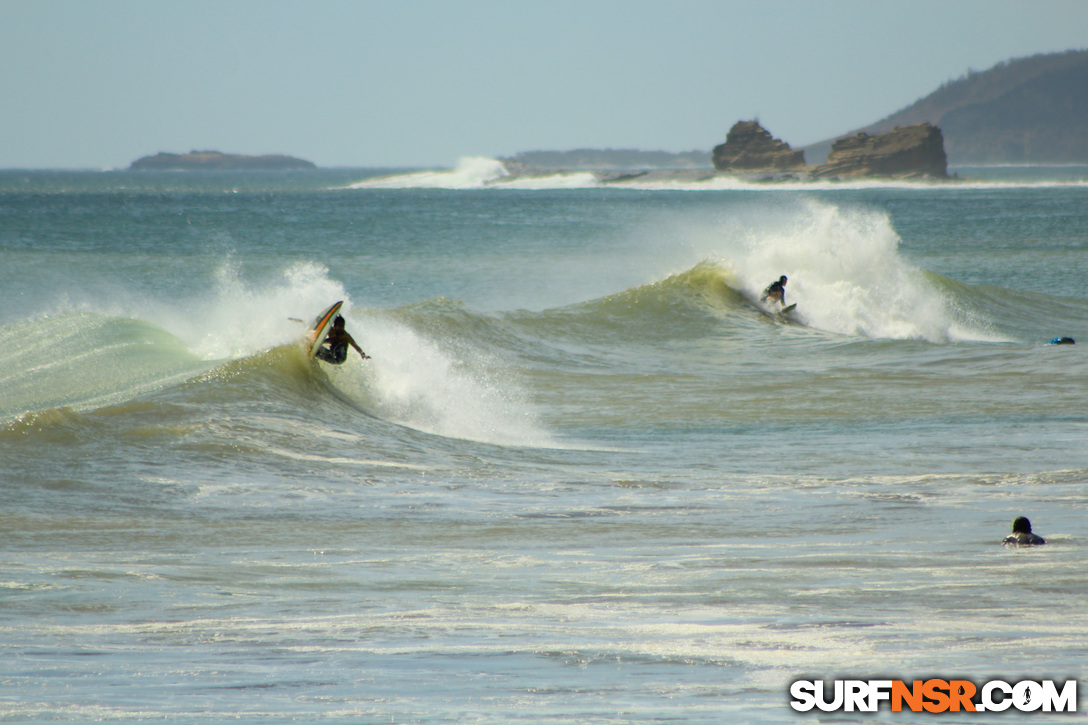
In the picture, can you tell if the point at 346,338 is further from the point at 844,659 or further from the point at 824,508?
the point at 844,659

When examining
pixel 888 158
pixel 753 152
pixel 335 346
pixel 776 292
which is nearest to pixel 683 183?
pixel 753 152

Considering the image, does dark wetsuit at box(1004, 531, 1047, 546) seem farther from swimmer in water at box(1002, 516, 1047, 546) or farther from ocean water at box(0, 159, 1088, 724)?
ocean water at box(0, 159, 1088, 724)

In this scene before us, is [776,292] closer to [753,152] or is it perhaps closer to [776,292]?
[776,292]

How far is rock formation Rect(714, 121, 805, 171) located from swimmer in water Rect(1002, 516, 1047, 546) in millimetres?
175955

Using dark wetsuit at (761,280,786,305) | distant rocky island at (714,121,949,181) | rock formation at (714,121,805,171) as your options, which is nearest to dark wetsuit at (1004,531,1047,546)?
dark wetsuit at (761,280,786,305)

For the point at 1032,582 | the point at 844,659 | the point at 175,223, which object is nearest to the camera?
the point at 844,659

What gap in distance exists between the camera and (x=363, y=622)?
237 inches

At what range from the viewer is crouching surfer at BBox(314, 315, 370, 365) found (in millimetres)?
13906

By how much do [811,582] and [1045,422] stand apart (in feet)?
22.9

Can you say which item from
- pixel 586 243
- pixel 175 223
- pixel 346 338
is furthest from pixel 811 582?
pixel 175 223

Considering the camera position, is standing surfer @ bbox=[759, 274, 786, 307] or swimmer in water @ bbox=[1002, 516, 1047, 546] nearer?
swimmer in water @ bbox=[1002, 516, 1047, 546]

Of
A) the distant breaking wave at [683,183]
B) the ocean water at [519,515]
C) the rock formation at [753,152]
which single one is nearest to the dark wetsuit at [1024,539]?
the ocean water at [519,515]

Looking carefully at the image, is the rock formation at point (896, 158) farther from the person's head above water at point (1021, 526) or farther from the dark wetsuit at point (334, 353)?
the person's head above water at point (1021, 526)

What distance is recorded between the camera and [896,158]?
158 m
